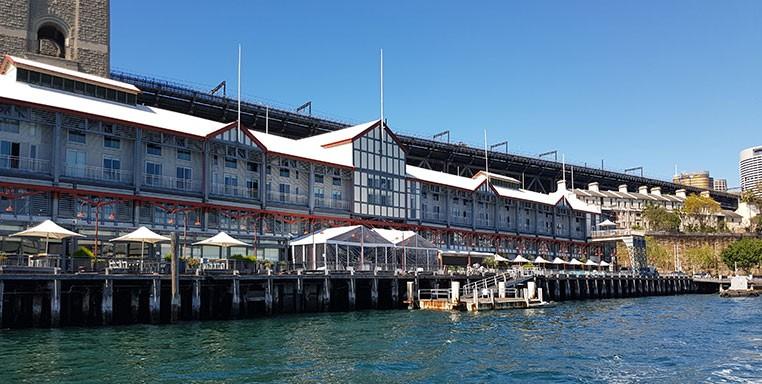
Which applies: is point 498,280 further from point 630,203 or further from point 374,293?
point 630,203

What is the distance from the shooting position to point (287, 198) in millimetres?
66750

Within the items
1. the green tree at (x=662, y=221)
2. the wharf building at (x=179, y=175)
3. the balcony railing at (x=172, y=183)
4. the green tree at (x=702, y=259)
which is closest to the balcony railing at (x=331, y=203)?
the wharf building at (x=179, y=175)

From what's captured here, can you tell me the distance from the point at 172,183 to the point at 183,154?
2.86m

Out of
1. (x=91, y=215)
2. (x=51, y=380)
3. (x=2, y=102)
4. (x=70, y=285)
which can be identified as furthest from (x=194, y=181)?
(x=51, y=380)

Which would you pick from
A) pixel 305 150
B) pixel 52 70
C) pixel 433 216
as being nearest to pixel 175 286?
pixel 52 70

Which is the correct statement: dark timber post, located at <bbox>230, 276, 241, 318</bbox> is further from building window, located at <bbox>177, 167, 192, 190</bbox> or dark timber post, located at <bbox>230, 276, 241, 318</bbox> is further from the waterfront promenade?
building window, located at <bbox>177, 167, 192, 190</bbox>

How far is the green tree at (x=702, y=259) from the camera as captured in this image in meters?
127

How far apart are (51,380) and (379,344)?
48.8ft

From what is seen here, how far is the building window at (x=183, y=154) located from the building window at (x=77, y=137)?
25.3ft

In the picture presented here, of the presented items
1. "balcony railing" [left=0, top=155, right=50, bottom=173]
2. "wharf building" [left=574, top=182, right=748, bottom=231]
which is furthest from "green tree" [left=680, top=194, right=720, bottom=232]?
"balcony railing" [left=0, top=155, right=50, bottom=173]

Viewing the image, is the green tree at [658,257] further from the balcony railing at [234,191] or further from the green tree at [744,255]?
the balcony railing at [234,191]

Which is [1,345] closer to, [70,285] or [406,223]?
[70,285]

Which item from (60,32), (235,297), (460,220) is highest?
(60,32)

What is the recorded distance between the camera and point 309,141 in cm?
8212
